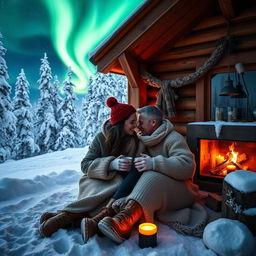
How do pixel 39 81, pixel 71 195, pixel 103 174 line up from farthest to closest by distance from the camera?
pixel 39 81 → pixel 71 195 → pixel 103 174

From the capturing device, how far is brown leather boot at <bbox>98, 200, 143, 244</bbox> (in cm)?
198

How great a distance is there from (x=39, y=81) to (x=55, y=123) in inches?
119

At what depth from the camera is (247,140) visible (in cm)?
332

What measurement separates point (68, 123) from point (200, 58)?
42.1 ft

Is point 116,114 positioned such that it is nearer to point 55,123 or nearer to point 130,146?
point 130,146

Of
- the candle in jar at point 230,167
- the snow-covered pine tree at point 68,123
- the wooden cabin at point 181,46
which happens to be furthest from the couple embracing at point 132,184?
the snow-covered pine tree at point 68,123

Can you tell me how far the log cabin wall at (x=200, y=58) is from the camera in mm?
3895

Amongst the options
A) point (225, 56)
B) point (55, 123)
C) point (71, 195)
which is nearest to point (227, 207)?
point (71, 195)

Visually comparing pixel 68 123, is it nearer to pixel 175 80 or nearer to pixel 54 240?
pixel 175 80

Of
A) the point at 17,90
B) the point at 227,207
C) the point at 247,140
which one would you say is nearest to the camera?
the point at 227,207

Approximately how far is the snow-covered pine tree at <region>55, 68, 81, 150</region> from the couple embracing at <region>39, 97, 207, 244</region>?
13.2m

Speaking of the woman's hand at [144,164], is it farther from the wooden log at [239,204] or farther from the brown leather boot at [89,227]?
the wooden log at [239,204]

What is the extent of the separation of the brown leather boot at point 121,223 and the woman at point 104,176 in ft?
0.70

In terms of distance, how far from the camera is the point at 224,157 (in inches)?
151
